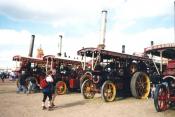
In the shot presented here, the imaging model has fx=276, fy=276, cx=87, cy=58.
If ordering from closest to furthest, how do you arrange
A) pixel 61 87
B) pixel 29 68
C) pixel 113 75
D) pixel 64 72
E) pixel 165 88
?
pixel 165 88 < pixel 113 75 < pixel 61 87 < pixel 64 72 < pixel 29 68

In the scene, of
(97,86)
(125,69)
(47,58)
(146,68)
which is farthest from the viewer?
(47,58)

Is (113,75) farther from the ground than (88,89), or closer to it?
farther from the ground

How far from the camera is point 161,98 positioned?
30.7 feet

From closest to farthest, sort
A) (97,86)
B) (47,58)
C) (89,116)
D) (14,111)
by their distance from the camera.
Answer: (89,116) < (14,111) < (97,86) < (47,58)

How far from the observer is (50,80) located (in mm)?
10148

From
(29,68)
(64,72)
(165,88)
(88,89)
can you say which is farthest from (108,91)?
(29,68)

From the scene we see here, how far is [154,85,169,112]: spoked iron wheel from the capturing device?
917cm

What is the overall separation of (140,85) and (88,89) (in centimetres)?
252

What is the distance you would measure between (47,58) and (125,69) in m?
5.34

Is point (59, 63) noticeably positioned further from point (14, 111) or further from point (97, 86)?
point (14, 111)

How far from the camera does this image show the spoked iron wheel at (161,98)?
9.17 meters

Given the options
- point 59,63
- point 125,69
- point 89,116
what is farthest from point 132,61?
point 89,116

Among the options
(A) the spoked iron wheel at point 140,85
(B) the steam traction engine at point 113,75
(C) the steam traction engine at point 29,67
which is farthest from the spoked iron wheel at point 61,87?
(A) the spoked iron wheel at point 140,85

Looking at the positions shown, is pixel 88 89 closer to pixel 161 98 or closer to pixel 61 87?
pixel 61 87
